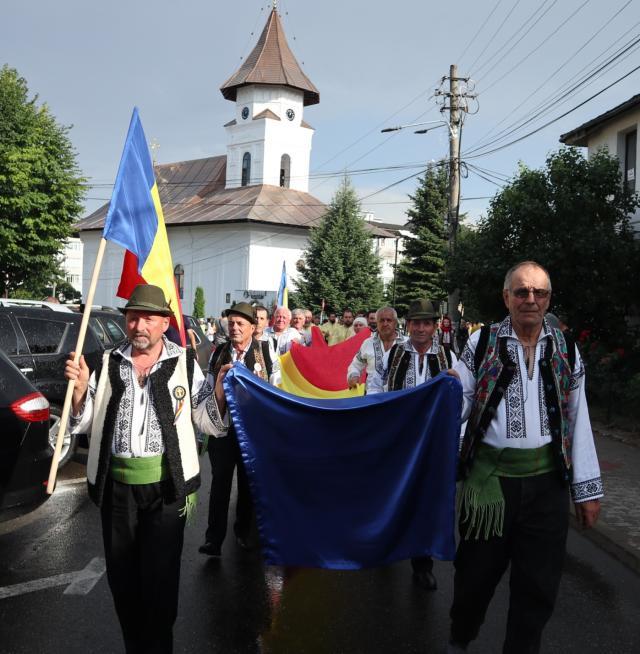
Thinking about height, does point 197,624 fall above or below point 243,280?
below

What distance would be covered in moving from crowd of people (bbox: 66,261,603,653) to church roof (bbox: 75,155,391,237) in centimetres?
5435

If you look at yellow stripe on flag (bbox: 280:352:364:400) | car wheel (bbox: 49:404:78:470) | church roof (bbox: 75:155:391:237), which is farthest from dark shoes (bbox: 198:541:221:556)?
church roof (bbox: 75:155:391:237)

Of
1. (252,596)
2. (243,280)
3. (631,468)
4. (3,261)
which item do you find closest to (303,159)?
(243,280)

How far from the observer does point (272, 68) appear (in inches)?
2554

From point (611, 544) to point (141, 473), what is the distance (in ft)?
15.0

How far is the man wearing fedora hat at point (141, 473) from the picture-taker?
3.88 meters

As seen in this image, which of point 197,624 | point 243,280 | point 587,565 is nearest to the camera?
point 197,624

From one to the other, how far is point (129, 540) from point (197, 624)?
1073 mm

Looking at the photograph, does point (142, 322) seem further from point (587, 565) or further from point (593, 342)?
point (593, 342)

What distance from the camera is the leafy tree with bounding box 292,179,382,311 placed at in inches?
2066

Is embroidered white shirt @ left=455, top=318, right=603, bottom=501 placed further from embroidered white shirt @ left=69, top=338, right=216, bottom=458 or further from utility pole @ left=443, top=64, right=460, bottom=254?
utility pole @ left=443, top=64, right=460, bottom=254

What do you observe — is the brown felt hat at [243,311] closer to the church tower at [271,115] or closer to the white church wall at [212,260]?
the white church wall at [212,260]

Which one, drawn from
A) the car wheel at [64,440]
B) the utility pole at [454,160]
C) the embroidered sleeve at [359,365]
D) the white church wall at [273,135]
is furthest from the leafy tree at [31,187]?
the white church wall at [273,135]

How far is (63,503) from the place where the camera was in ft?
25.3
